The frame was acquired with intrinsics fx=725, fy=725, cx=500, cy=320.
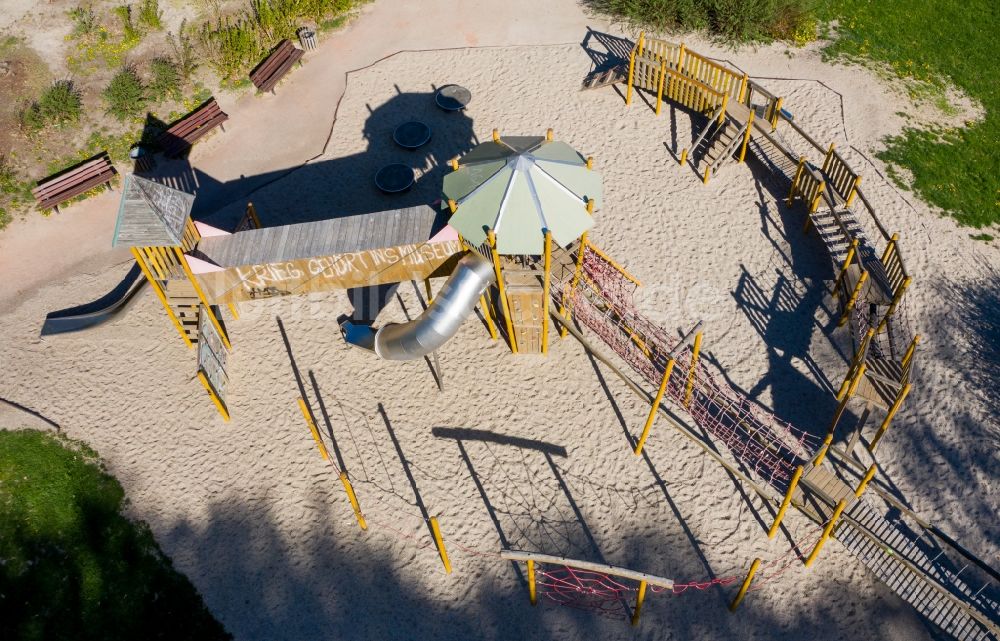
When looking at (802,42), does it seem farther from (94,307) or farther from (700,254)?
(94,307)

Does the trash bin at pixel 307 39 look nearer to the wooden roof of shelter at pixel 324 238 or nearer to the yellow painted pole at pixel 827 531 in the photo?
the wooden roof of shelter at pixel 324 238

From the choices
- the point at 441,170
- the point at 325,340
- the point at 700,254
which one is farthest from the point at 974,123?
the point at 325,340

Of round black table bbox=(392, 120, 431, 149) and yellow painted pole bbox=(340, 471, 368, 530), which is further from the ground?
round black table bbox=(392, 120, 431, 149)

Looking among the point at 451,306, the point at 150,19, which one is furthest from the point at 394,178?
the point at 150,19

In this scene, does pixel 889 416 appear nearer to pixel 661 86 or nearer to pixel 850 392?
pixel 850 392

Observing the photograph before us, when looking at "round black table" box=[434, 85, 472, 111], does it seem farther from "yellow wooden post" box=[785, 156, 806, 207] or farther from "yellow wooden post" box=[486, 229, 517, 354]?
"yellow wooden post" box=[785, 156, 806, 207]

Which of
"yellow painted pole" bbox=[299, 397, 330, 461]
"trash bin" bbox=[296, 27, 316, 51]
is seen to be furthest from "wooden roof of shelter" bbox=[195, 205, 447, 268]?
"trash bin" bbox=[296, 27, 316, 51]
